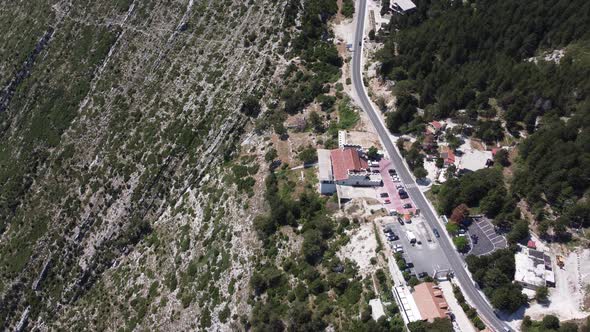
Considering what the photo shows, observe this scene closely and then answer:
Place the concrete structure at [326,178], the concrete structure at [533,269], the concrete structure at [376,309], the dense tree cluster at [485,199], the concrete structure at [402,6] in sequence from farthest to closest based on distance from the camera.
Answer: the concrete structure at [402,6]
the concrete structure at [326,178]
the dense tree cluster at [485,199]
the concrete structure at [533,269]
the concrete structure at [376,309]

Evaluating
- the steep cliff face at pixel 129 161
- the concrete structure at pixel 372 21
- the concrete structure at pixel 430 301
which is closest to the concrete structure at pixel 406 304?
the concrete structure at pixel 430 301

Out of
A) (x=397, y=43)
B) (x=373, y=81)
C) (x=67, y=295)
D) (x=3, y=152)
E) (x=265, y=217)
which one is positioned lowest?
(x=67, y=295)

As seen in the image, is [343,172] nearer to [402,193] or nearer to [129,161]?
[402,193]

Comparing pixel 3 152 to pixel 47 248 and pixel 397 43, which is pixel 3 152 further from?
pixel 397 43

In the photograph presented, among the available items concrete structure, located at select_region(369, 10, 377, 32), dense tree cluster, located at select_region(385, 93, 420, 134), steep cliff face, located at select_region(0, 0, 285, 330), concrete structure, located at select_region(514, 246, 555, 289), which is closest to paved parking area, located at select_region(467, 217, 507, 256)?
concrete structure, located at select_region(514, 246, 555, 289)

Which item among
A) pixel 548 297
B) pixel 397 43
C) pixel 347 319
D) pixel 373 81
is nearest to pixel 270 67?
pixel 373 81

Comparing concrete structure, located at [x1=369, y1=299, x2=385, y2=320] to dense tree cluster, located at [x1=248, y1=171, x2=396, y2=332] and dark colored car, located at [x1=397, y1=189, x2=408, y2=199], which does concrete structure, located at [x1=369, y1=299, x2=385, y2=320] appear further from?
dark colored car, located at [x1=397, y1=189, x2=408, y2=199]

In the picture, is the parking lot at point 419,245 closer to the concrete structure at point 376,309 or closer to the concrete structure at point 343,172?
the concrete structure at point 376,309

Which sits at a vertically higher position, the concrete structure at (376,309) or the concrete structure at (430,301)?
the concrete structure at (430,301)
